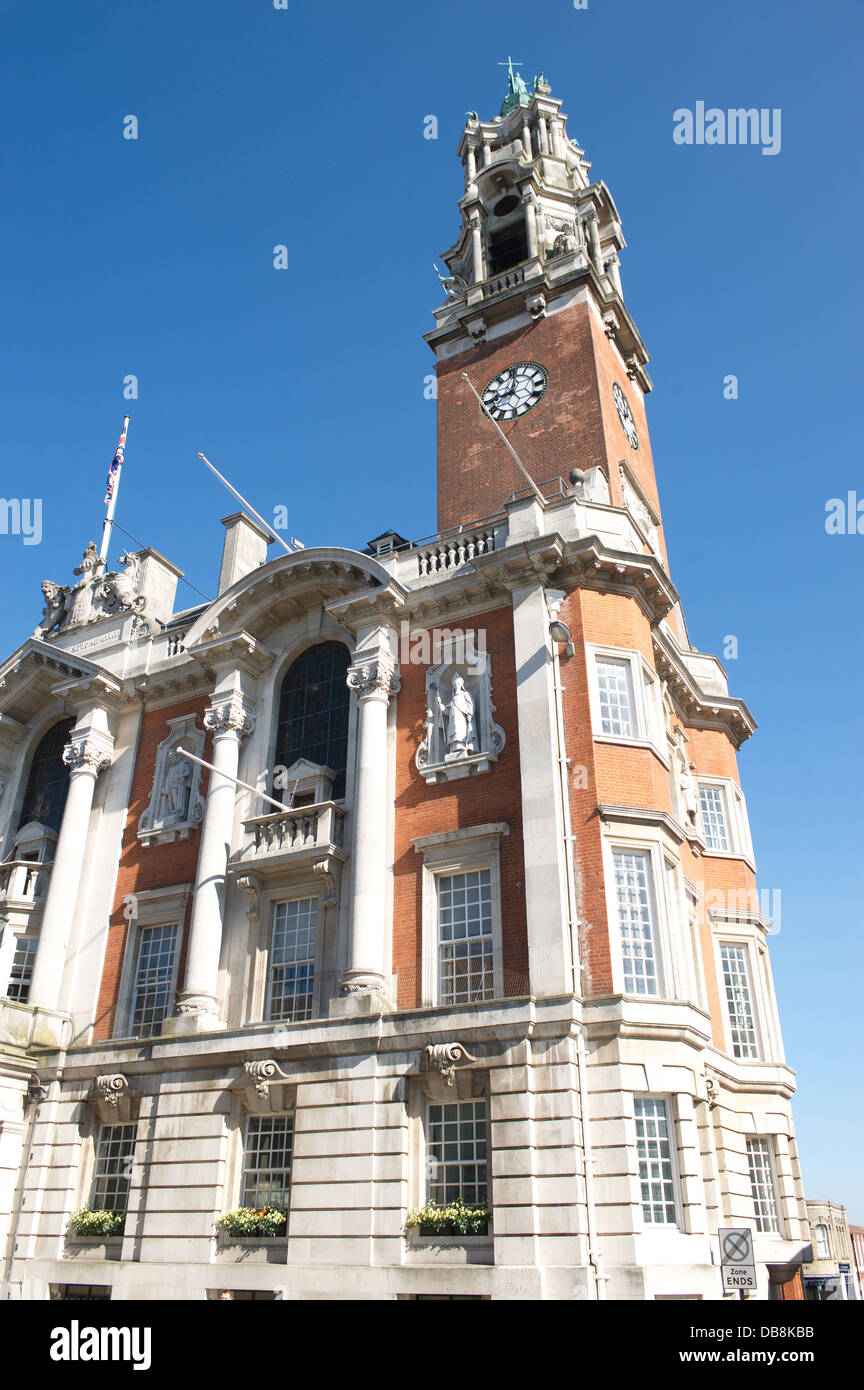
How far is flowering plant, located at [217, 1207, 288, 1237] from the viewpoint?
19781 mm

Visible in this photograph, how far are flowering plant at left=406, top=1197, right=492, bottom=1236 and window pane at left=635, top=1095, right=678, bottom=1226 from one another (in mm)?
2757

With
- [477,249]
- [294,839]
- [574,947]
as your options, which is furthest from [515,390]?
[574,947]

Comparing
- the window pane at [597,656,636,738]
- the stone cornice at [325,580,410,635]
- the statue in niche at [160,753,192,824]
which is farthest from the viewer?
the statue in niche at [160,753,192,824]

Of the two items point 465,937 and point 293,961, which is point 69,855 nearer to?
point 293,961

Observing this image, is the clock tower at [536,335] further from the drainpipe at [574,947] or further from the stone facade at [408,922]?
the drainpipe at [574,947]

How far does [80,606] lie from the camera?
110 ft

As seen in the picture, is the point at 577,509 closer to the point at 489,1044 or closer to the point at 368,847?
the point at 368,847

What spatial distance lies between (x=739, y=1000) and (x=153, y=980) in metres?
14.6

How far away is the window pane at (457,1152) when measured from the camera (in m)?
18.6

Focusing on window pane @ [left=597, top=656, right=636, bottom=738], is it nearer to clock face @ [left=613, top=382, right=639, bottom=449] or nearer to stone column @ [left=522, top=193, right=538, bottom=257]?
clock face @ [left=613, top=382, right=639, bottom=449]

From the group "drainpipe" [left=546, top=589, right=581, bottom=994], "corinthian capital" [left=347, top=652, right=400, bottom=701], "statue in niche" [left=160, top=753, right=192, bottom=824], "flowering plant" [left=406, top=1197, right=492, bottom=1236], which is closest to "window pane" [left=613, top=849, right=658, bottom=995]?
"drainpipe" [left=546, top=589, right=581, bottom=994]

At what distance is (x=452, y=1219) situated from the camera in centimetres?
1806

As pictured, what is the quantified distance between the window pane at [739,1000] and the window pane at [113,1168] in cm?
1437
